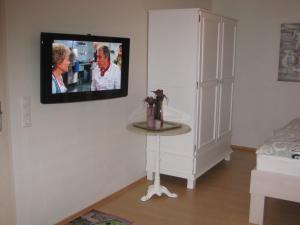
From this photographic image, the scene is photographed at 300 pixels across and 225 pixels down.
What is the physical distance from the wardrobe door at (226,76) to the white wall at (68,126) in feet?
3.23

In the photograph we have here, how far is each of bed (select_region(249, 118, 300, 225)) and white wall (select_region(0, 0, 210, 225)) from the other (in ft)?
4.68

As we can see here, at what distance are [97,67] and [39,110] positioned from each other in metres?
0.68

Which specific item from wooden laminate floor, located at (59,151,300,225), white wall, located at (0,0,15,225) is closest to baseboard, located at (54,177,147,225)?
wooden laminate floor, located at (59,151,300,225)

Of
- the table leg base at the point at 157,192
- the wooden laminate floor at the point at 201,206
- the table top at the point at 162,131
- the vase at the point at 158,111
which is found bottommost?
the wooden laminate floor at the point at 201,206

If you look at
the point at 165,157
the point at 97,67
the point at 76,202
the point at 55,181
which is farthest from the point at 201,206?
the point at 97,67

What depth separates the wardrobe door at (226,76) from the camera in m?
4.52

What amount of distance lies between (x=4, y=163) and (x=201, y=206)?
1.94 metres

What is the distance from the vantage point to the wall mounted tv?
9.07ft

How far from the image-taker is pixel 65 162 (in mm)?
3143

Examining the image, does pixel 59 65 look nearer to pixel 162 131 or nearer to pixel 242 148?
pixel 162 131

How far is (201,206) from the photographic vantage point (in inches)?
142

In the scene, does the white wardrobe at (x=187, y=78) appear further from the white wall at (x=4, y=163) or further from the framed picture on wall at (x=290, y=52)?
the white wall at (x=4, y=163)

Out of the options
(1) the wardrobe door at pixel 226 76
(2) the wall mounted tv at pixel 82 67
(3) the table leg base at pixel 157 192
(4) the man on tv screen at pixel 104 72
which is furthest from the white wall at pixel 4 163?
(1) the wardrobe door at pixel 226 76

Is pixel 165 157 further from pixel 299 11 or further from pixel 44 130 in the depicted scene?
pixel 299 11
